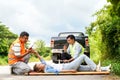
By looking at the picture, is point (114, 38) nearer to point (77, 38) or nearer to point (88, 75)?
point (77, 38)

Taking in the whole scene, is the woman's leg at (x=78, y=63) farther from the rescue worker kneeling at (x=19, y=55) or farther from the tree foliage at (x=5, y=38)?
the tree foliage at (x=5, y=38)

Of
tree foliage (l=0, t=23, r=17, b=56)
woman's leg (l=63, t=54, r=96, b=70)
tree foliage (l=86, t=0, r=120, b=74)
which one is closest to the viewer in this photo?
woman's leg (l=63, t=54, r=96, b=70)

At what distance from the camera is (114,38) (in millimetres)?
24172

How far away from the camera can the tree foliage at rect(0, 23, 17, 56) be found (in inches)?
2161

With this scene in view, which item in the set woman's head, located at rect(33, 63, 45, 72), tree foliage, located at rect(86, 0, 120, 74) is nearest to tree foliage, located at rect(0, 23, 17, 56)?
tree foliage, located at rect(86, 0, 120, 74)

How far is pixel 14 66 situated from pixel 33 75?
0.94 meters

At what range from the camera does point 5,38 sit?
61.8 m

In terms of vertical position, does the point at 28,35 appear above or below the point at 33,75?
above

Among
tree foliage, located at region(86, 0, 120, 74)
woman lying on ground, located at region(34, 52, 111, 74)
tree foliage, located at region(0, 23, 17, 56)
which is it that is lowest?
woman lying on ground, located at region(34, 52, 111, 74)

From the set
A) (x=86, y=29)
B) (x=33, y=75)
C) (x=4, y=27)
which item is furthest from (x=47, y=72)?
(x=4, y=27)

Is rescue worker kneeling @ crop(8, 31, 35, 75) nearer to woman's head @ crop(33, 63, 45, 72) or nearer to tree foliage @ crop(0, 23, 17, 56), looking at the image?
woman's head @ crop(33, 63, 45, 72)

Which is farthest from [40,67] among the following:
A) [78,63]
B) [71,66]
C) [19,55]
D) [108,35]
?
[108,35]

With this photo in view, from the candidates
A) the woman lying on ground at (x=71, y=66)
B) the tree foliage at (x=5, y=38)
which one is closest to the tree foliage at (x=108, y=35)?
the woman lying on ground at (x=71, y=66)

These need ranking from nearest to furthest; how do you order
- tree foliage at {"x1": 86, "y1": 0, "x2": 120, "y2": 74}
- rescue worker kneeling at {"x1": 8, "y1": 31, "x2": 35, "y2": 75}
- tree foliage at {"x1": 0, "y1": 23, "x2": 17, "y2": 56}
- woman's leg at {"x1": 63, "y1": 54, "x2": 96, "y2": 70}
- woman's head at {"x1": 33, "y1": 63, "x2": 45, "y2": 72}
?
woman's leg at {"x1": 63, "y1": 54, "x2": 96, "y2": 70} → rescue worker kneeling at {"x1": 8, "y1": 31, "x2": 35, "y2": 75} → woman's head at {"x1": 33, "y1": 63, "x2": 45, "y2": 72} → tree foliage at {"x1": 86, "y1": 0, "x2": 120, "y2": 74} → tree foliage at {"x1": 0, "y1": 23, "x2": 17, "y2": 56}
